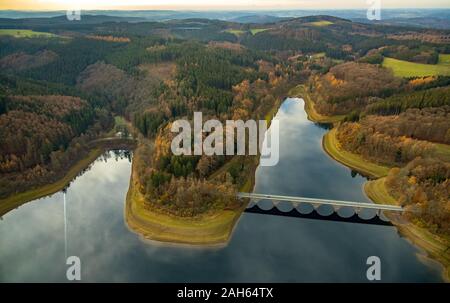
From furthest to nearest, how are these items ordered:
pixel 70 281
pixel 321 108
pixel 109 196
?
pixel 321 108, pixel 109 196, pixel 70 281

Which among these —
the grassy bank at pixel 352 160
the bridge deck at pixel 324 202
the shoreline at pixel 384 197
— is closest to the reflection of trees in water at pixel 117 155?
the bridge deck at pixel 324 202

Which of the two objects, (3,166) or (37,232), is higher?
(3,166)

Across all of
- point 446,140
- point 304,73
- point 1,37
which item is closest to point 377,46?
point 304,73

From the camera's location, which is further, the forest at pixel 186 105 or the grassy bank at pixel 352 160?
the grassy bank at pixel 352 160

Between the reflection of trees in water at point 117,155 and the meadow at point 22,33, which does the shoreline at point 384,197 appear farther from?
the meadow at point 22,33

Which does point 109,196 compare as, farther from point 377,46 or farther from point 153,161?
point 377,46

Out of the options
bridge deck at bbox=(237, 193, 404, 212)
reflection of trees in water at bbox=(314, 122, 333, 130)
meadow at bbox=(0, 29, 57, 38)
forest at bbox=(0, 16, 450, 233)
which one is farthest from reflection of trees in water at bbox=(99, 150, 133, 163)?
meadow at bbox=(0, 29, 57, 38)

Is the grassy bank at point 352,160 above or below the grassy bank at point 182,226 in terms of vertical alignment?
above
